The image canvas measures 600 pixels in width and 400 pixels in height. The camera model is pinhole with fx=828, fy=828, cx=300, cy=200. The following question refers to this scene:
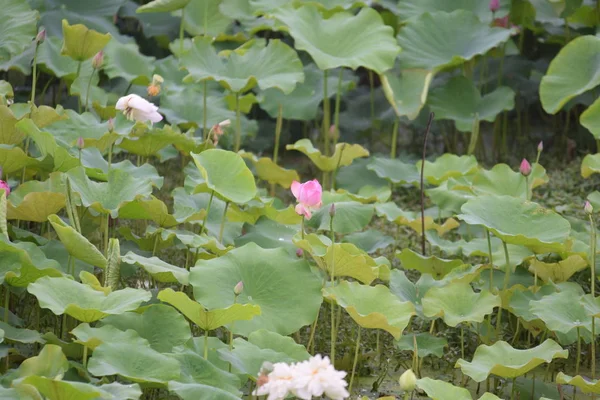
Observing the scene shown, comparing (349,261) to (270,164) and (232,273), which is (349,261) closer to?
(232,273)

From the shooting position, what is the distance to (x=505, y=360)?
66.6 inches

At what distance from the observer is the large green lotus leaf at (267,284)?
1.68 m

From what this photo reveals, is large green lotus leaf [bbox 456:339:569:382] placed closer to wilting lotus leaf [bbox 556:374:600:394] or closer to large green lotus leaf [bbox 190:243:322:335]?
wilting lotus leaf [bbox 556:374:600:394]

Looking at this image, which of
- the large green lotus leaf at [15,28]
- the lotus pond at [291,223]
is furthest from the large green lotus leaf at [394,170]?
→ the large green lotus leaf at [15,28]

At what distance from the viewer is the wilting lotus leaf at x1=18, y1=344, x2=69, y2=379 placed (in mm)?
1384

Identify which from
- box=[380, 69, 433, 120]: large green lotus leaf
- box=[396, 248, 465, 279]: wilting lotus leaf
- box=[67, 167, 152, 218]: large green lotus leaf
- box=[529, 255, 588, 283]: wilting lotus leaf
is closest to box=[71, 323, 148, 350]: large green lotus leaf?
box=[67, 167, 152, 218]: large green lotus leaf

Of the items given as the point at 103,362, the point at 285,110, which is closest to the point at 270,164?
the point at 285,110

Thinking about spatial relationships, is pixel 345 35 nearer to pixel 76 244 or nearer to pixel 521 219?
pixel 521 219

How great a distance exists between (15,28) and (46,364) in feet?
4.83

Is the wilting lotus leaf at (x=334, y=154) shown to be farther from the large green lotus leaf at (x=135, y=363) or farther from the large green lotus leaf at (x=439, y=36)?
the large green lotus leaf at (x=135, y=363)

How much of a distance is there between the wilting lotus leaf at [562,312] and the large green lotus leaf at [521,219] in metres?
0.13

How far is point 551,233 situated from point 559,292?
5.5 inches

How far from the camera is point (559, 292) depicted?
6.36ft

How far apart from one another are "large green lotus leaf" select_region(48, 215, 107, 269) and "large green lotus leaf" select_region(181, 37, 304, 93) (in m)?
1.02
